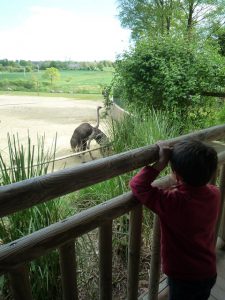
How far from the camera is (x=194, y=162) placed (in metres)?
0.91

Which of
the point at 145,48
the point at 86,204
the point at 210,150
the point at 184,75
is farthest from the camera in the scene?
the point at 145,48

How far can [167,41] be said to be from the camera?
5.81 metres

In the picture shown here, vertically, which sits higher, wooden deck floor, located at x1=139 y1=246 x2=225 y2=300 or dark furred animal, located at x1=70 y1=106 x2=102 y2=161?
wooden deck floor, located at x1=139 y1=246 x2=225 y2=300

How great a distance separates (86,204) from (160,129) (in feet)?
3.82

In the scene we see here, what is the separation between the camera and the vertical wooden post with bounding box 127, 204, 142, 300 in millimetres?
1088

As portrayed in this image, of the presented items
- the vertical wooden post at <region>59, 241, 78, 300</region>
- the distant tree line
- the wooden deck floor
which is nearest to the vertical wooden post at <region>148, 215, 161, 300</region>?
the wooden deck floor

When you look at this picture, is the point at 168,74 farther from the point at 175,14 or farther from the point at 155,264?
the point at 175,14

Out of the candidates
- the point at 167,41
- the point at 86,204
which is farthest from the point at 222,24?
the point at 86,204

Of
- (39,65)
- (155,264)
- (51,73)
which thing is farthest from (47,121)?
(155,264)

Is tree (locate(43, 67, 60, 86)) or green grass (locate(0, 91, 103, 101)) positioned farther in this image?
green grass (locate(0, 91, 103, 101))

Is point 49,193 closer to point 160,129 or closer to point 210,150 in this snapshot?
point 210,150

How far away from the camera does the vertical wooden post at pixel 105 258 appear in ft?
3.20

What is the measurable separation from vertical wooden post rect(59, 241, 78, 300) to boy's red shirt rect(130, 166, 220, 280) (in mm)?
272

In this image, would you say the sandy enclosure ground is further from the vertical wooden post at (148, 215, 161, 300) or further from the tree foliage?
the vertical wooden post at (148, 215, 161, 300)
